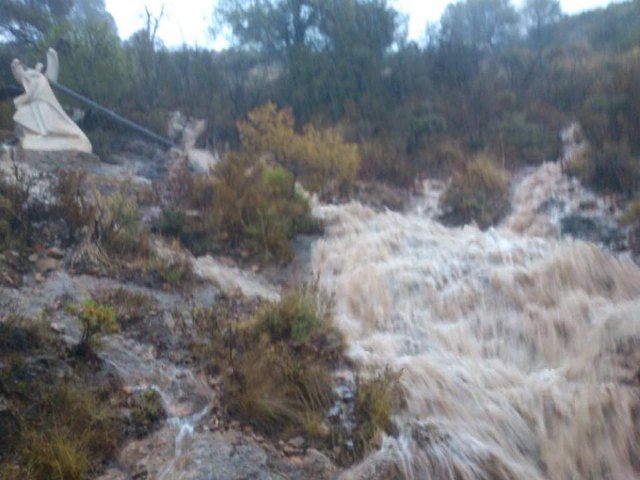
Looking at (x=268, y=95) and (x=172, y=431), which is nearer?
(x=172, y=431)

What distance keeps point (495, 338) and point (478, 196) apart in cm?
443

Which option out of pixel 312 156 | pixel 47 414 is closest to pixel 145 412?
pixel 47 414

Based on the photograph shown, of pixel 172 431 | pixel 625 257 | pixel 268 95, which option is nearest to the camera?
pixel 172 431

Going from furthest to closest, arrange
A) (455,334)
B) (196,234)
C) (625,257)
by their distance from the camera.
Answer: (196,234)
(625,257)
(455,334)

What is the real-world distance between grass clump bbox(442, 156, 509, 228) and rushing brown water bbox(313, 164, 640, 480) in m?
0.42

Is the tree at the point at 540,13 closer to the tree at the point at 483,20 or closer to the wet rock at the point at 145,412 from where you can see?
the tree at the point at 483,20

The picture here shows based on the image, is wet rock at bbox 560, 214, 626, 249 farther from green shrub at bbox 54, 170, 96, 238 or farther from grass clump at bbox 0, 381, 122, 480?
grass clump at bbox 0, 381, 122, 480

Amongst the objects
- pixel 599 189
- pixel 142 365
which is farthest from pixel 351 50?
pixel 142 365

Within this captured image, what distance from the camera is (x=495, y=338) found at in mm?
7223

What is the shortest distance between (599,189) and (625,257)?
8.25 feet

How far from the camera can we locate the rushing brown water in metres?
5.16

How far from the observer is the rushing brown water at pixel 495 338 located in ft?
16.9

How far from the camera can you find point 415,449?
5016mm

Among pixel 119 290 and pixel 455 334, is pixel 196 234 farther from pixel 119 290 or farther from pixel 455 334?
pixel 455 334
